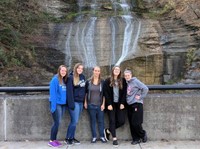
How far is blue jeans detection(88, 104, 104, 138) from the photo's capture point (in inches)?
276

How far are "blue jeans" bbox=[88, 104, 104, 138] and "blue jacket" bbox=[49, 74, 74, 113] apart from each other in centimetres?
48

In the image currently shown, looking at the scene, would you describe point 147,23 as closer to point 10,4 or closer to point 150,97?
point 10,4

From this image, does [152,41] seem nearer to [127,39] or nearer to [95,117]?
[127,39]

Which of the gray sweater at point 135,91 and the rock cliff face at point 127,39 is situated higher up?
the rock cliff face at point 127,39

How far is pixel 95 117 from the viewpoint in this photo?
707 centimetres

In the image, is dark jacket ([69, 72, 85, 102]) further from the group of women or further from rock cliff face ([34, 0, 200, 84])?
rock cliff face ([34, 0, 200, 84])

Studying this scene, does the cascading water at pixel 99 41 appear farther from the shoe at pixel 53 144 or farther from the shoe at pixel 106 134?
the shoe at pixel 53 144

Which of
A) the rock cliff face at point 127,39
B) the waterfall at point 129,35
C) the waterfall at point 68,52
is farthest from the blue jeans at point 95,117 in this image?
the waterfall at point 68,52

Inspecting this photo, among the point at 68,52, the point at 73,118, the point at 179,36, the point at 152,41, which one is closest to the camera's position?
the point at 73,118

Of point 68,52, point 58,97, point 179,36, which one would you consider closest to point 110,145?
point 58,97

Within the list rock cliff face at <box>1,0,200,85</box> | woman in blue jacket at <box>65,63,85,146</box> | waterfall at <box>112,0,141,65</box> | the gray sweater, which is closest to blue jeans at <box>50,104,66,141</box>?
woman in blue jacket at <box>65,63,85,146</box>

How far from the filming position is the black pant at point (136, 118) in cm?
692

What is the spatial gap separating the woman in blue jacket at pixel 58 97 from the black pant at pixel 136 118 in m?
1.32

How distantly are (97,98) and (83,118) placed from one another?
70 cm
